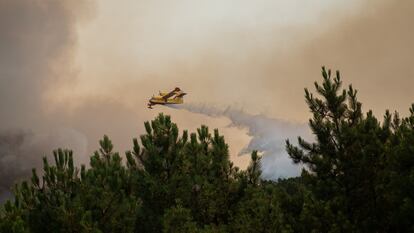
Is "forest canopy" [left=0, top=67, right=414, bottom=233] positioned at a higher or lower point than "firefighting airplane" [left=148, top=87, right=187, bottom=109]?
lower

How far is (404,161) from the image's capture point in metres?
16.4

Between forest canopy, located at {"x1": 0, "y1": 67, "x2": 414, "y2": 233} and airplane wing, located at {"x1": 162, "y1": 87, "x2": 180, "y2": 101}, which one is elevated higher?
airplane wing, located at {"x1": 162, "y1": 87, "x2": 180, "y2": 101}

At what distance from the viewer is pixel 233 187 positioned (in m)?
21.2

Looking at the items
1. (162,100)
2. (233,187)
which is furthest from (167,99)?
(233,187)

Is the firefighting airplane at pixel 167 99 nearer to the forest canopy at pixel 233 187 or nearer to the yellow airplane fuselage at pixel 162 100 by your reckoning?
the yellow airplane fuselage at pixel 162 100

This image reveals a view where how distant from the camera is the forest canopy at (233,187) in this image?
54.6ft

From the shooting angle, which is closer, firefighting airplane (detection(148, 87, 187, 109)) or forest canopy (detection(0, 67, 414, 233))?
forest canopy (detection(0, 67, 414, 233))

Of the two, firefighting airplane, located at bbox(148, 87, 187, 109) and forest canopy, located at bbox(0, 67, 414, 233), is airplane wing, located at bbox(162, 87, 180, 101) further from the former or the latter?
forest canopy, located at bbox(0, 67, 414, 233)

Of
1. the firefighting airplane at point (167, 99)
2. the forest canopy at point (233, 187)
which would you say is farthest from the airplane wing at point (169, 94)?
the forest canopy at point (233, 187)

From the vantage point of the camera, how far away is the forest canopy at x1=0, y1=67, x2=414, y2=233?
656 inches

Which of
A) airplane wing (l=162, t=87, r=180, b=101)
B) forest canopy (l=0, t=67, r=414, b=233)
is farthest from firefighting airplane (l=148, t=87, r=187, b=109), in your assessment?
forest canopy (l=0, t=67, r=414, b=233)

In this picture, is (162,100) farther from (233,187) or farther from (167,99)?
(233,187)

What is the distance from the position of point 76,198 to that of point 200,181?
574 centimetres

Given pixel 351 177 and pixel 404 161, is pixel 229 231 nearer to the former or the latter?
pixel 351 177
